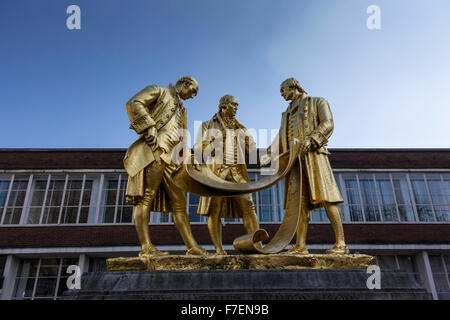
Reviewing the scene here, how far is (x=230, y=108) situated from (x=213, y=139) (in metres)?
0.66

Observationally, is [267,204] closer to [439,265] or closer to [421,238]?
[421,238]

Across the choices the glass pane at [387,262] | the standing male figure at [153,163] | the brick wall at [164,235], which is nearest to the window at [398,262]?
the glass pane at [387,262]

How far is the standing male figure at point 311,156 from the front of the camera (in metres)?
5.47

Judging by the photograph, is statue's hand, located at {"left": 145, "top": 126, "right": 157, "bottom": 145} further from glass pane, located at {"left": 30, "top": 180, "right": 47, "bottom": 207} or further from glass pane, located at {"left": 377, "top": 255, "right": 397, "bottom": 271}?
glass pane, located at {"left": 377, "top": 255, "right": 397, "bottom": 271}

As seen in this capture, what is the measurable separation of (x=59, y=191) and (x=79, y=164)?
5.79 ft

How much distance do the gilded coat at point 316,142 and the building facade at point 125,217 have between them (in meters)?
12.2

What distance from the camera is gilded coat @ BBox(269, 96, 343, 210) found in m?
5.53

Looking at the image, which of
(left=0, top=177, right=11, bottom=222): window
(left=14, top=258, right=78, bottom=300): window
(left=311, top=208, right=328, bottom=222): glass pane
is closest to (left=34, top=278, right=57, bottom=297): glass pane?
(left=14, top=258, right=78, bottom=300): window

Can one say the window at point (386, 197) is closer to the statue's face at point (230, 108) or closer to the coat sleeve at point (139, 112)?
the statue's face at point (230, 108)

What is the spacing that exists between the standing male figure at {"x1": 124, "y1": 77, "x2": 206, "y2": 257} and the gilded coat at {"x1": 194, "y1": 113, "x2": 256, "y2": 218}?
0.53 metres

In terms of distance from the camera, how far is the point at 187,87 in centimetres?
631

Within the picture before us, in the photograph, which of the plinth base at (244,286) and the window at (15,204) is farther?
the window at (15,204)

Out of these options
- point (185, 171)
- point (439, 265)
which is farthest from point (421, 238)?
point (185, 171)

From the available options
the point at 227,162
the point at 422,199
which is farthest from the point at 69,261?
the point at 422,199
